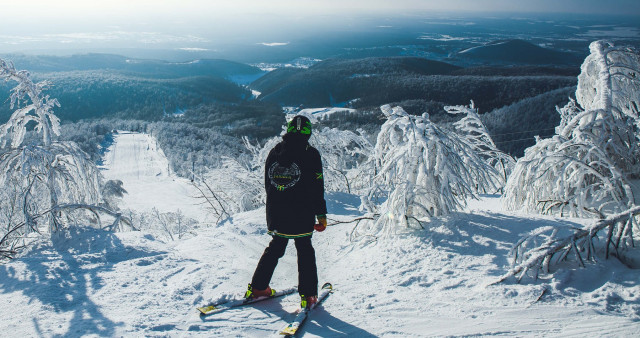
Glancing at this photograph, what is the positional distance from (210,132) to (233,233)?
3550 inches

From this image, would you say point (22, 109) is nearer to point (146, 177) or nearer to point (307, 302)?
point (307, 302)

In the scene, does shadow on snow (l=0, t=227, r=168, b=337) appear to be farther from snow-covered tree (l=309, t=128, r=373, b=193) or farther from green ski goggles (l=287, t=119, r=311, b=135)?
snow-covered tree (l=309, t=128, r=373, b=193)

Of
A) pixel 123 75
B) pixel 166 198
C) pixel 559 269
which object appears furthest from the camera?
pixel 123 75

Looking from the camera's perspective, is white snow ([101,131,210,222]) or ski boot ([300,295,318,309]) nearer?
ski boot ([300,295,318,309])

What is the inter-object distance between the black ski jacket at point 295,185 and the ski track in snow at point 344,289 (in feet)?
2.93

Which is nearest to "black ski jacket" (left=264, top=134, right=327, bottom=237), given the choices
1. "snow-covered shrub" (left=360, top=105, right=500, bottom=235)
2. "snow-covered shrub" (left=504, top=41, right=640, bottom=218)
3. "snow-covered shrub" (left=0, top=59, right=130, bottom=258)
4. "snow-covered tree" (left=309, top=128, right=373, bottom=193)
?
"snow-covered shrub" (left=360, top=105, right=500, bottom=235)

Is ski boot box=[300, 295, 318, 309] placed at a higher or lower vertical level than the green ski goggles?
lower

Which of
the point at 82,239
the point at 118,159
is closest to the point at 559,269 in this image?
the point at 82,239

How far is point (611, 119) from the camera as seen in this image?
6809 millimetres

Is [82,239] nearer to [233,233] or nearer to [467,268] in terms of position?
[233,233]

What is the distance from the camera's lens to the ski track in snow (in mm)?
3057

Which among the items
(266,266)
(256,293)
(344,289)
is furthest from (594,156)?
(256,293)

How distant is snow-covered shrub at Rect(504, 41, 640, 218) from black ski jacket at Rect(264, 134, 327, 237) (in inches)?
180

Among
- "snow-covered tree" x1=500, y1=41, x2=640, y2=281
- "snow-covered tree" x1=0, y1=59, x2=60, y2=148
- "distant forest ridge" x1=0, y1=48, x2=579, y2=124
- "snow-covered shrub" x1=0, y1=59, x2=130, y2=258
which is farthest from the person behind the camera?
"distant forest ridge" x1=0, y1=48, x2=579, y2=124
